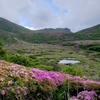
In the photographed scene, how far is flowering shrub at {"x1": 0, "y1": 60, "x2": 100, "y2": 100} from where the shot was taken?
8.70 meters

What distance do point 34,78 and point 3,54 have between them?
942 inches

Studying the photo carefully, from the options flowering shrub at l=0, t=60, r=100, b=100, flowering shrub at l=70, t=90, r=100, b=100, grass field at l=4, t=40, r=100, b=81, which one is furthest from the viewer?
grass field at l=4, t=40, r=100, b=81

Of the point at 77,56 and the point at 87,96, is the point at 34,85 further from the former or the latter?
the point at 77,56

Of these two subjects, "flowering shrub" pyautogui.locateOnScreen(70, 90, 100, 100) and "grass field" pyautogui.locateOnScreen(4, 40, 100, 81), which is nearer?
"flowering shrub" pyautogui.locateOnScreen(70, 90, 100, 100)

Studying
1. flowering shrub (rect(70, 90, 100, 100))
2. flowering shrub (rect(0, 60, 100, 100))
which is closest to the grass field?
flowering shrub (rect(0, 60, 100, 100))

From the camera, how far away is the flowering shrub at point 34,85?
8.70 metres

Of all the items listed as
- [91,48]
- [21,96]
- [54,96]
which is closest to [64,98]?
[54,96]

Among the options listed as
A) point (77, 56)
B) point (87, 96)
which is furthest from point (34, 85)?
point (77, 56)

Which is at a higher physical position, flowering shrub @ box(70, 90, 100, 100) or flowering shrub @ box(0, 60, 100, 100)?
flowering shrub @ box(0, 60, 100, 100)

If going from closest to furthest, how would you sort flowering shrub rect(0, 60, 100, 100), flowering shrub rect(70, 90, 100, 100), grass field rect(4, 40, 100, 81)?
flowering shrub rect(0, 60, 100, 100), flowering shrub rect(70, 90, 100, 100), grass field rect(4, 40, 100, 81)

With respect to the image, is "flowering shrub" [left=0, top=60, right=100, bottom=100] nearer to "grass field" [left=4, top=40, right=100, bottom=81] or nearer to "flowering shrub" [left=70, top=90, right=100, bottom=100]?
"flowering shrub" [left=70, top=90, right=100, bottom=100]

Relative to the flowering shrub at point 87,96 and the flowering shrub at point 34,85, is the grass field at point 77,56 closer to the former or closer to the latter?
the flowering shrub at point 34,85

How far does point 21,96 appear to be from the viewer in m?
8.84

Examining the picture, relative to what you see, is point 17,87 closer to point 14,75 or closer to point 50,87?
point 14,75
